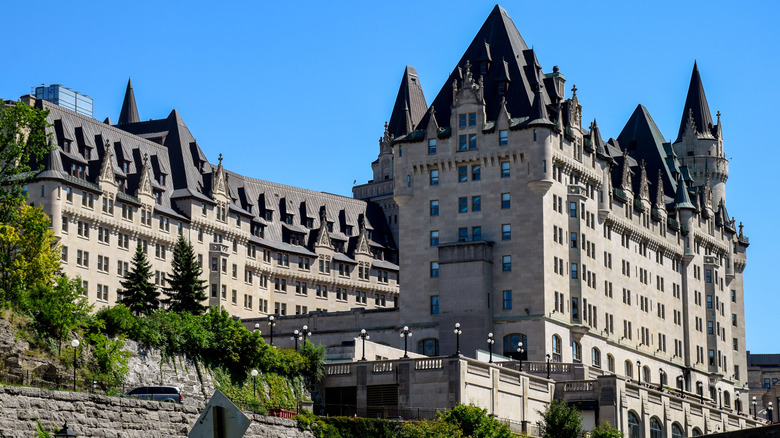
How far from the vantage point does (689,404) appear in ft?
352

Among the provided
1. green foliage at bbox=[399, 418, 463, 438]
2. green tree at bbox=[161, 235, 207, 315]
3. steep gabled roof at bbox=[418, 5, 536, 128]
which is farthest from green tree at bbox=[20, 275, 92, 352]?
steep gabled roof at bbox=[418, 5, 536, 128]

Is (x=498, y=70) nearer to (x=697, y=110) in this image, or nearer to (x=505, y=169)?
(x=505, y=169)

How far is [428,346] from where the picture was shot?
11675cm

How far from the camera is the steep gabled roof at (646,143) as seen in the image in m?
154

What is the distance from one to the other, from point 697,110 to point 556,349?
66.1m

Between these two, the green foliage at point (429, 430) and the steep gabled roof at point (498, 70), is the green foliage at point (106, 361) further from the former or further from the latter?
the steep gabled roof at point (498, 70)

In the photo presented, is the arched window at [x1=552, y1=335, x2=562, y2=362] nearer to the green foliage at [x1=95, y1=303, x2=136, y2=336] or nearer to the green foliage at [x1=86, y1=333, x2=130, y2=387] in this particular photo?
the green foliage at [x1=95, y1=303, x2=136, y2=336]

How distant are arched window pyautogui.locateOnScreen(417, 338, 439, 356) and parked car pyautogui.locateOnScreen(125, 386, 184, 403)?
54.3 m

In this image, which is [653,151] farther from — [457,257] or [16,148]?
[16,148]

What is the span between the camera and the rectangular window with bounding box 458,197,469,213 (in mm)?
120062

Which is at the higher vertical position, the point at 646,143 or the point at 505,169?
the point at 646,143

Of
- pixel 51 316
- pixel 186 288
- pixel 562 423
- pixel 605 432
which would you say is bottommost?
pixel 605 432

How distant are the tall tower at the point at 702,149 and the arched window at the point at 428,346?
202 ft

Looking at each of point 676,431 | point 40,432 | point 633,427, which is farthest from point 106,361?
point 676,431
